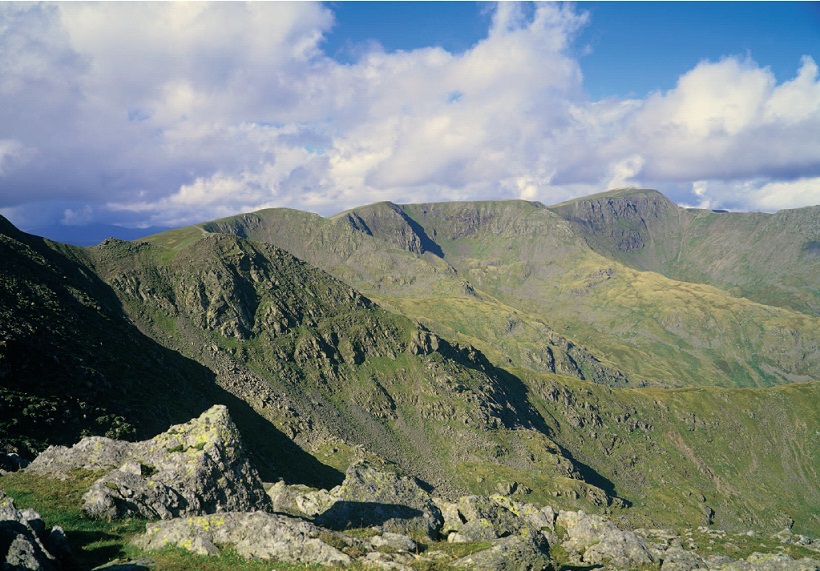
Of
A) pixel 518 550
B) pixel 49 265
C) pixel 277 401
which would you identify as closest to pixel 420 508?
pixel 518 550

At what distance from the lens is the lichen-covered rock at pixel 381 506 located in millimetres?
34812

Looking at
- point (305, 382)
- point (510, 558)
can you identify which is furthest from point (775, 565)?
point (305, 382)

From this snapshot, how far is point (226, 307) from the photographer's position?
184 meters

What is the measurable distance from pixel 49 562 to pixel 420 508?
2598 cm

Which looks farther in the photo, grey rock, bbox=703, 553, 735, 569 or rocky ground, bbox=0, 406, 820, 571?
grey rock, bbox=703, 553, 735, 569

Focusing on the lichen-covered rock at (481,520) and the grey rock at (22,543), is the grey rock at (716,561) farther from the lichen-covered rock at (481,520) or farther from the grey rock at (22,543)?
the grey rock at (22,543)

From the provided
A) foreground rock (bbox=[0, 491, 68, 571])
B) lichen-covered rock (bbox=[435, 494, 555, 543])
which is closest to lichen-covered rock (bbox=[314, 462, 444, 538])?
lichen-covered rock (bbox=[435, 494, 555, 543])

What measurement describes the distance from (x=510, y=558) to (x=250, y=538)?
532 inches

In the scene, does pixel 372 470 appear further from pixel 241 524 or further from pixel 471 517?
pixel 241 524

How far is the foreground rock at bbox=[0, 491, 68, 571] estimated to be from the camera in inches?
649

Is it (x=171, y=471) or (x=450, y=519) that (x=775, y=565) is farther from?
(x=171, y=471)

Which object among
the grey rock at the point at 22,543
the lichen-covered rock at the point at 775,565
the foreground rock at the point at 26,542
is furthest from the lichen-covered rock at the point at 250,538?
the lichen-covered rock at the point at 775,565

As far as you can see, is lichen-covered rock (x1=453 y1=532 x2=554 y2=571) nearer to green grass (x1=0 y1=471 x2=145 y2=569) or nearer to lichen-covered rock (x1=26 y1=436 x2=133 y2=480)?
green grass (x1=0 y1=471 x2=145 y2=569)

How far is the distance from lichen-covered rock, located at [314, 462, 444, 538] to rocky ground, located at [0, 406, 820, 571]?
0.10 meters
